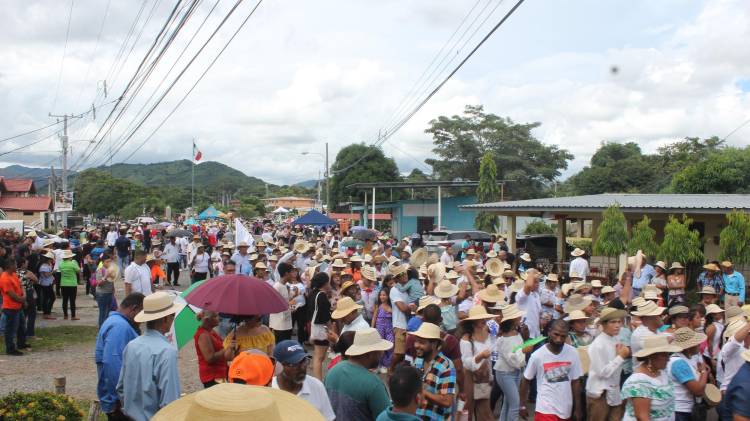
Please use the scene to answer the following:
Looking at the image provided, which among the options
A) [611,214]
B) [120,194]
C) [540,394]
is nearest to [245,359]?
[540,394]

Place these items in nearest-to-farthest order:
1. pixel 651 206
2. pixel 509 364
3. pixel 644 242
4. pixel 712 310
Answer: pixel 509 364 < pixel 712 310 < pixel 644 242 < pixel 651 206

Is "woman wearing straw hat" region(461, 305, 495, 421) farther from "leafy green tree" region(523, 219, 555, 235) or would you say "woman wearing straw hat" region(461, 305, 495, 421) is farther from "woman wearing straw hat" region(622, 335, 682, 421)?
"leafy green tree" region(523, 219, 555, 235)

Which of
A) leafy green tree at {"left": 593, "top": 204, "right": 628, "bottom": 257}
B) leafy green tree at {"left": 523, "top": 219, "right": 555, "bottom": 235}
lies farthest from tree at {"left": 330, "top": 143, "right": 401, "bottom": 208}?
leafy green tree at {"left": 593, "top": 204, "right": 628, "bottom": 257}

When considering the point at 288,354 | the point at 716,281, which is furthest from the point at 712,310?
the point at 288,354

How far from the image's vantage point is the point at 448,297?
8.34 meters

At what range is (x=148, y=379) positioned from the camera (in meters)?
4.72

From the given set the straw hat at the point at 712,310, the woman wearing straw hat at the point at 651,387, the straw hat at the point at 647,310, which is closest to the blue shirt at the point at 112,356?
the woman wearing straw hat at the point at 651,387

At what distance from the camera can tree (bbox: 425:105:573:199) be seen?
195ft

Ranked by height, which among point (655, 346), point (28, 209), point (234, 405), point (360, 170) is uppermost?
point (360, 170)

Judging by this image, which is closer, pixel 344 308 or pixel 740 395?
pixel 740 395

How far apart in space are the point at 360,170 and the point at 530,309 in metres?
51.0

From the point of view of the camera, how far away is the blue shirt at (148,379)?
15.5 ft

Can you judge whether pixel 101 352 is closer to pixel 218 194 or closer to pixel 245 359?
pixel 245 359

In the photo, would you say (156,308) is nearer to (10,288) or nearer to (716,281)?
(10,288)
